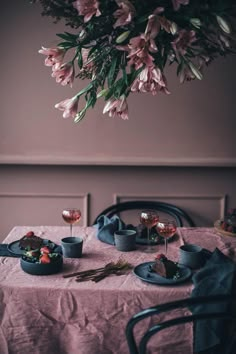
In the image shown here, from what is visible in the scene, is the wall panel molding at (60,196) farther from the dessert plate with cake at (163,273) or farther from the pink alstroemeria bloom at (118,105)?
the pink alstroemeria bloom at (118,105)

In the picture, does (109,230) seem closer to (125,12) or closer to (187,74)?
(187,74)

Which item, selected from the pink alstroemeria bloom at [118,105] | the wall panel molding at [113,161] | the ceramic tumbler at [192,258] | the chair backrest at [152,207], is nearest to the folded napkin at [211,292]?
the ceramic tumbler at [192,258]

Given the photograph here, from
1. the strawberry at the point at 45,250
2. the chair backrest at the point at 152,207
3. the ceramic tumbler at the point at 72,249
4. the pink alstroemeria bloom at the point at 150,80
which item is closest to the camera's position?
the pink alstroemeria bloom at the point at 150,80

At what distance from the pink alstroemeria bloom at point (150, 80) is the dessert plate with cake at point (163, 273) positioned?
642mm

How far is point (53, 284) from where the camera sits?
1.72 m

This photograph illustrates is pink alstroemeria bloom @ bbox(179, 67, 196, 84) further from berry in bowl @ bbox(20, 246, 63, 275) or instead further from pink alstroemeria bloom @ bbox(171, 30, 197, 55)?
berry in bowl @ bbox(20, 246, 63, 275)

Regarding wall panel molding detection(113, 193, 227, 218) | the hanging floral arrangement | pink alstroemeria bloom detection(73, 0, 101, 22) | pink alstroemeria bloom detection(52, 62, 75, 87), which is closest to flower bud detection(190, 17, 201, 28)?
the hanging floral arrangement

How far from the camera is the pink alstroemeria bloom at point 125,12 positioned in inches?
58.2

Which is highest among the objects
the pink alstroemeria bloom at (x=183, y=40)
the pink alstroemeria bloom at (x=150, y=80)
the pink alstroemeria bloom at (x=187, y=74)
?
the pink alstroemeria bloom at (x=183, y=40)

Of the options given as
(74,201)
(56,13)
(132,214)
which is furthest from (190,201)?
(56,13)

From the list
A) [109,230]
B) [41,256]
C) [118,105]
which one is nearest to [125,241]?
[109,230]

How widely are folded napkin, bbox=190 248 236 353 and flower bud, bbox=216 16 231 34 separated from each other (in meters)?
0.79

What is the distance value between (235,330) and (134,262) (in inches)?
20.1

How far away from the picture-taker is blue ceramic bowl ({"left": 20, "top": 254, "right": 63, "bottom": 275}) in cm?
178
